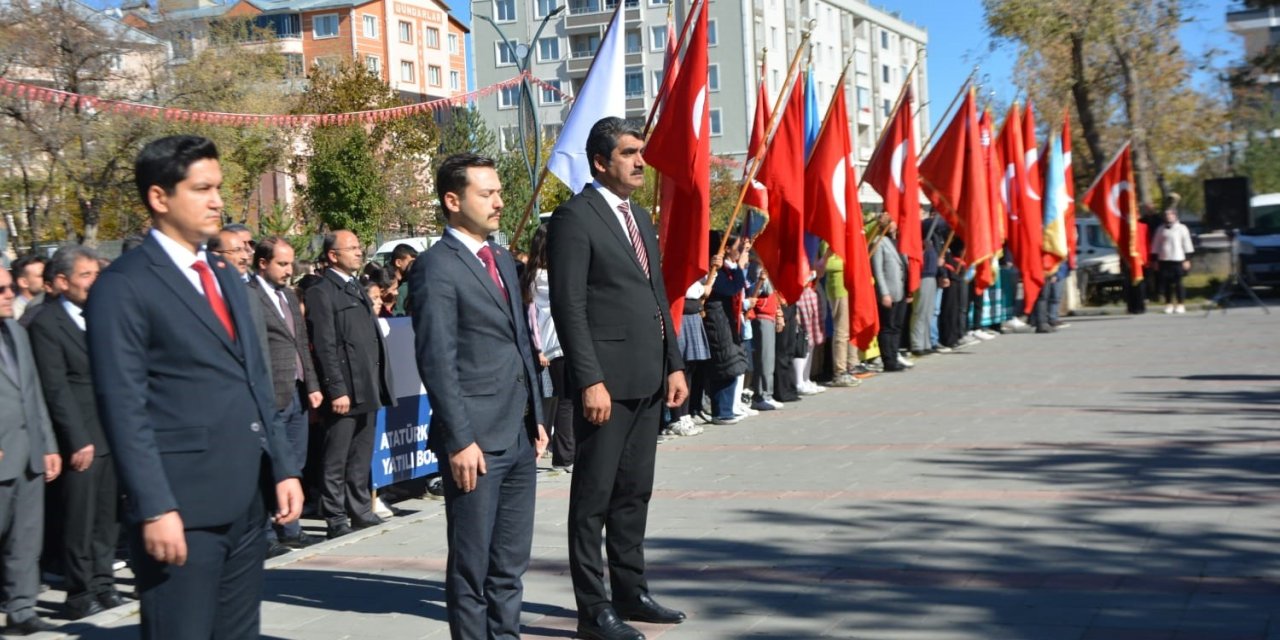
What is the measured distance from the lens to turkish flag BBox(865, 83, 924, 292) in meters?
17.1

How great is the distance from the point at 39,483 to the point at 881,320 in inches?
531

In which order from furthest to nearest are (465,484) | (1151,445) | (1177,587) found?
1. (1151,445)
2. (1177,587)
3. (465,484)

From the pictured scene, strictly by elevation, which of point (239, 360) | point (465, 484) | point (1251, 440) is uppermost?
point (239, 360)

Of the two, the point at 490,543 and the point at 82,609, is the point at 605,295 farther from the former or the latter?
the point at 82,609

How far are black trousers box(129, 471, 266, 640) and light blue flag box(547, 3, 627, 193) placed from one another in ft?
21.1

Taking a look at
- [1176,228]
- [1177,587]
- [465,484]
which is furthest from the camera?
[1176,228]

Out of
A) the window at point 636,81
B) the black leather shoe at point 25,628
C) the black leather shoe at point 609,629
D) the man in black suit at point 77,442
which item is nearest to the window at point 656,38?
the window at point 636,81

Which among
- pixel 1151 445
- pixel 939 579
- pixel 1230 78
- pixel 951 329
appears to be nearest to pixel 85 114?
pixel 951 329

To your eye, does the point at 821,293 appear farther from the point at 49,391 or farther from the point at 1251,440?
A: the point at 49,391

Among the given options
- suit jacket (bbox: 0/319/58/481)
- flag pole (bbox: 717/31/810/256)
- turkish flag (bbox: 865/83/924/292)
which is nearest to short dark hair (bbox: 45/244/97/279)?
suit jacket (bbox: 0/319/58/481)

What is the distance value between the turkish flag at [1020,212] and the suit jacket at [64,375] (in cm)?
1710

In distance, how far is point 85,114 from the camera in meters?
38.2

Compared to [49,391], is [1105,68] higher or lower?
higher

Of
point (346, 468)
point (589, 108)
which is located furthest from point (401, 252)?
point (346, 468)
